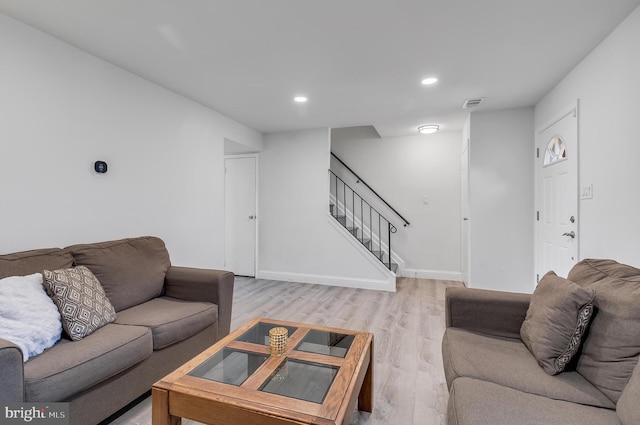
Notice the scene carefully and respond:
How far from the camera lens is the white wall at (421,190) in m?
5.00

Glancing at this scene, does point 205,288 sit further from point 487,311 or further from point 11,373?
point 487,311

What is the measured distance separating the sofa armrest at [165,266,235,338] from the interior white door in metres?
2.65

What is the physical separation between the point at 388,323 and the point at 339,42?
8.84 feet

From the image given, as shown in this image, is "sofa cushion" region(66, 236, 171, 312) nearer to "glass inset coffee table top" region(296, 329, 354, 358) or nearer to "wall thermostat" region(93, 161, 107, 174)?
"wall thermostat" region(93, 161, 107, 174)

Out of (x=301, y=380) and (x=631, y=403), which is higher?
(x=631, y=403)

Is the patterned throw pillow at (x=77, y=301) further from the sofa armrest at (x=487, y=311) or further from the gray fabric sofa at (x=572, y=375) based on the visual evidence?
the sofa armrest at (x=487, y=311)

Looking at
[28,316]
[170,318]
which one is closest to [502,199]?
[170,318]

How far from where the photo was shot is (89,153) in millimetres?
2434

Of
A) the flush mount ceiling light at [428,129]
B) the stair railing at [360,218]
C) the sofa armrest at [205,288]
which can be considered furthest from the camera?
the stair railing at [360,218]

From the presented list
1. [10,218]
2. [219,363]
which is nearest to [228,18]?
[10,218]

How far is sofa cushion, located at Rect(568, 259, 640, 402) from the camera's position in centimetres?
117

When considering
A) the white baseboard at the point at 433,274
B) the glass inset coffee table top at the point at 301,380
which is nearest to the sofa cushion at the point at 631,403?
the glass inset coffee table top at the point at 301,380

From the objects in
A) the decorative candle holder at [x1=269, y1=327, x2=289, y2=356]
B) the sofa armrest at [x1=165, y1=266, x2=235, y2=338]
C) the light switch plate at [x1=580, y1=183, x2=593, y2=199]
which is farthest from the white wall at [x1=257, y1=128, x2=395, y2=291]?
the decorative candle holder at [x1=269, y1=327, x2=289, y2=356]

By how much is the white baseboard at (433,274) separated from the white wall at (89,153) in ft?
11.1
